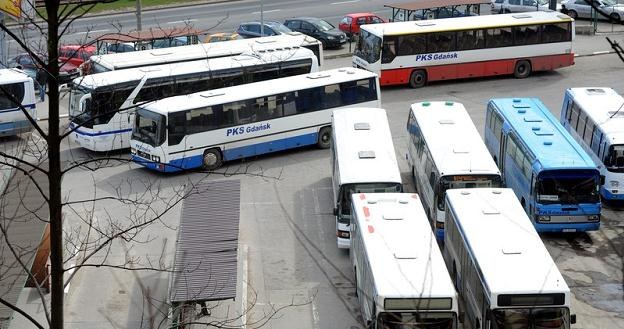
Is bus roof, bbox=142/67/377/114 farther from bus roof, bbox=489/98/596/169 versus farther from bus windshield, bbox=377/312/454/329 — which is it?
bus windshield, bbox=377/312/454/329

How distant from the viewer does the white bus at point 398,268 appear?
16469 mm

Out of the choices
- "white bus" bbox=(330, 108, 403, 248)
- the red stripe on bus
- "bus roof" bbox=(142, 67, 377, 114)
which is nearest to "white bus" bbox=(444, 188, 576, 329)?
"white bus" bbox=(330, 108, 403, 248)

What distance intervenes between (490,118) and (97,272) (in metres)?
11.4

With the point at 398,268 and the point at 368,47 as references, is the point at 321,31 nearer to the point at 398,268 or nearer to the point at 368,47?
the point at 368,47

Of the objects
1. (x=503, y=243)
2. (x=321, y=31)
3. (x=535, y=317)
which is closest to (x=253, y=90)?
(x=503, y=243)

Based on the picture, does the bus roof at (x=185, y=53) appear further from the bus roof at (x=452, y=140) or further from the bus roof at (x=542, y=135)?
the bus roof at (x=542, y=135)

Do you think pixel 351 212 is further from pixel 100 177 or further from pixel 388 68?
pixel 388 68

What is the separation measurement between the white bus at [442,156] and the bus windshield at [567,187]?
Result: 1.09 meters

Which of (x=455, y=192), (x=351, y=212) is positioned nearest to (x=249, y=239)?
(x=351, y=212)

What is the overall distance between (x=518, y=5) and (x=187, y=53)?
19.8m

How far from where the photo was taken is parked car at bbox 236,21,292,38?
4200 cm

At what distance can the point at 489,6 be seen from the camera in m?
51.1

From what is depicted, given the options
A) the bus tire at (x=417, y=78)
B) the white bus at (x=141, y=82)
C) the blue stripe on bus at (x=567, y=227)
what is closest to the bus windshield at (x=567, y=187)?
the blue stripe on bus at (x=567, y=227)

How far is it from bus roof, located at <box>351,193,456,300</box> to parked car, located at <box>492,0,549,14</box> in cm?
2860
